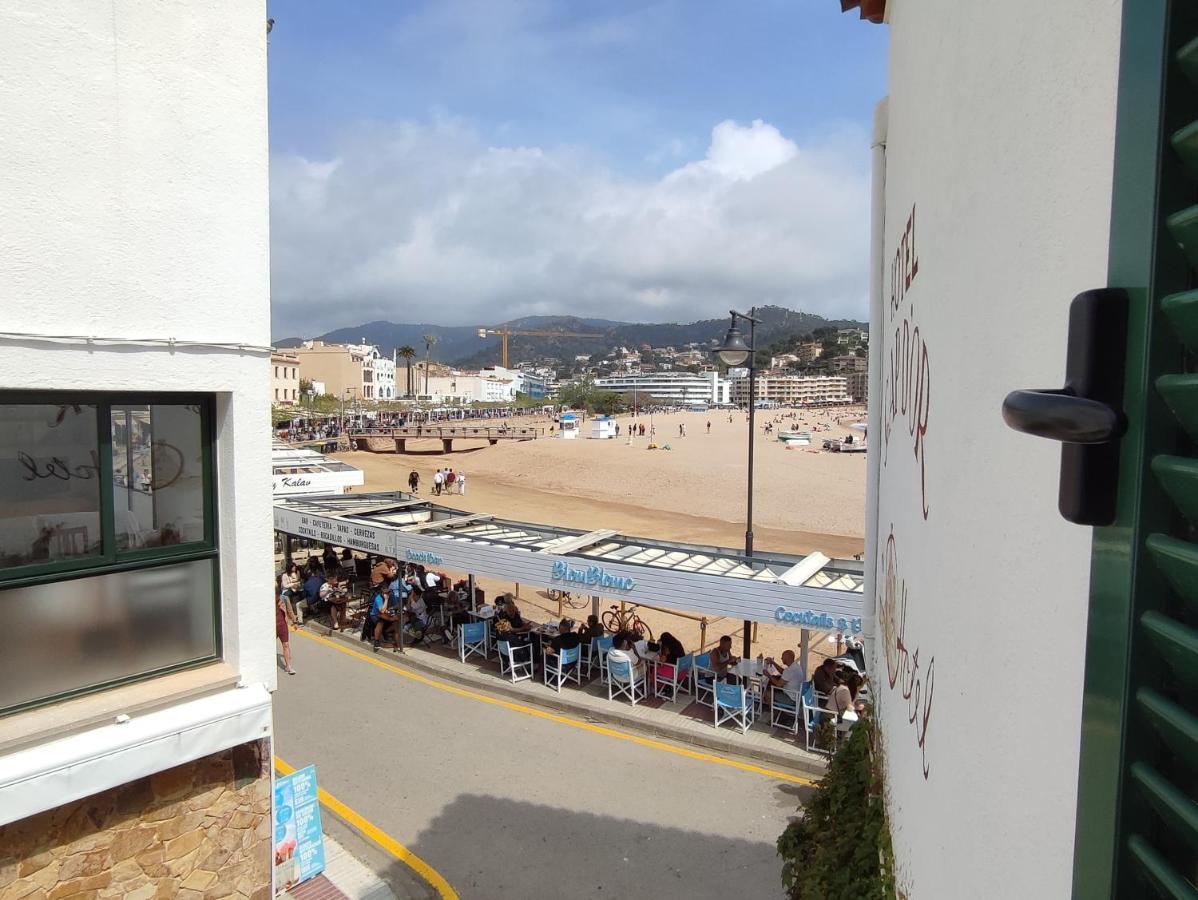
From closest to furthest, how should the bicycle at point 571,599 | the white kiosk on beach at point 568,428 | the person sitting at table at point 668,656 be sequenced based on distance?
1. the person sitting at table at point 668,656
2. the bicycle at point 571,599
3. the white kiosk on beach at point 568,428

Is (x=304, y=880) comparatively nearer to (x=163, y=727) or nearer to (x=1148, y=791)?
(x=163, y=727)

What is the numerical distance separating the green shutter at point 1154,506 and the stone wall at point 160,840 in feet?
16.1

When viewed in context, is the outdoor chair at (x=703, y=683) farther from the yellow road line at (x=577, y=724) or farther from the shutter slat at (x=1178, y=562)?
the shutter slat at (x=1178, y=562)

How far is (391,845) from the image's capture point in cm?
799

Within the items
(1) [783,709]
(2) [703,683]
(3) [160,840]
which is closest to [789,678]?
(1) [783,709]

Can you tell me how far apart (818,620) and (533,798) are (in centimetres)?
405

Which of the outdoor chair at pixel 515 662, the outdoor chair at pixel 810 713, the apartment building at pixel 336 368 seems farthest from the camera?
the apartment building at pixel 336 368

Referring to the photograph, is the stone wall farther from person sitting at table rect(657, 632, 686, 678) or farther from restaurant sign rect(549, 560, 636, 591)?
person sitting at table rect(657, 632, 686, 678)

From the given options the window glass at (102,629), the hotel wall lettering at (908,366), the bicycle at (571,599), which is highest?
the hotel wall lettering at (908,366)

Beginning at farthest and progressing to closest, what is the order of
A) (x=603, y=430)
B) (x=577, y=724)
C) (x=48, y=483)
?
(x=603, y=430) → (x=577, y=724) → (x=48, y=483)

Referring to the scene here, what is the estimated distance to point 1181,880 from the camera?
29.6 inches

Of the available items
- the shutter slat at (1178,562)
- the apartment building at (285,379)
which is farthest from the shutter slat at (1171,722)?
the apartment building at (285,379)

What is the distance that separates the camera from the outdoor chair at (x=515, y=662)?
12.2m

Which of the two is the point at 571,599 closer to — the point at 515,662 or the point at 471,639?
the point at 471,639
